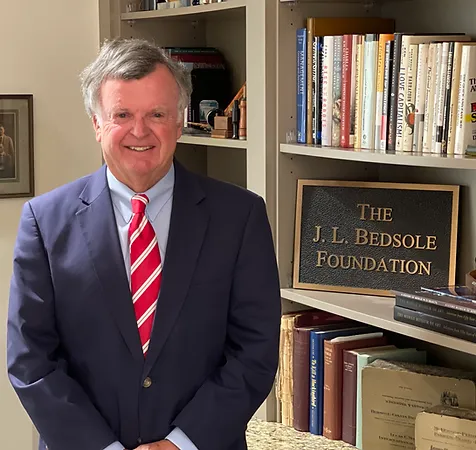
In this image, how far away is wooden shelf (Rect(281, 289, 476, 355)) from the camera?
2010 millimetres

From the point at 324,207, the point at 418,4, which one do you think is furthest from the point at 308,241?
the point at 418,4

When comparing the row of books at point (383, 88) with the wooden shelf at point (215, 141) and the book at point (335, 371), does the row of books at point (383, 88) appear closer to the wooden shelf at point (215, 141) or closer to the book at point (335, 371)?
the wooden shelf at point (215, 141)

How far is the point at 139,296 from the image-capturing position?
1.77 meters

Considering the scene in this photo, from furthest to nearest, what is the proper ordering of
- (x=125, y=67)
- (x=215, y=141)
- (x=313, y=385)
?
(x=215, y=141)
(x=313, y=385)
(x=125, y=67)

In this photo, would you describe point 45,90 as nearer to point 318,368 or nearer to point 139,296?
point 318,368

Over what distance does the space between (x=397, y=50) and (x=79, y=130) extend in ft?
4.41

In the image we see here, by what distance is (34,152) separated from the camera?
120 inches

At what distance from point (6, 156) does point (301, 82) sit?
1093 millimetres

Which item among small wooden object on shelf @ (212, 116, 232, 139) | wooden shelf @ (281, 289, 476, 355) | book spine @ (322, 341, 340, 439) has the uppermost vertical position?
small wooden object on shelf @ (212, 116, 232, 139)

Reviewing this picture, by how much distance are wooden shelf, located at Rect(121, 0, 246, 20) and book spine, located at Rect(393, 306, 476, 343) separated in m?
0.94

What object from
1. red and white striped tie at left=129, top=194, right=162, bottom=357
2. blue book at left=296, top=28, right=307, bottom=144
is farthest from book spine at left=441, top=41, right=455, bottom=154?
red and white striped tie at left=129, top=194, right=162, bottom=357

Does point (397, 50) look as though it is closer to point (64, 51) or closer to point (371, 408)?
point (371, 408)

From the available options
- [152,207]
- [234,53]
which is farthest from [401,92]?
[234,53]

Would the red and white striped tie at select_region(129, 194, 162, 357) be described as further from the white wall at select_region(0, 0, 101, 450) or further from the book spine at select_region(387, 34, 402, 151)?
the white wall at select_region(0, 0, 101, 450)
